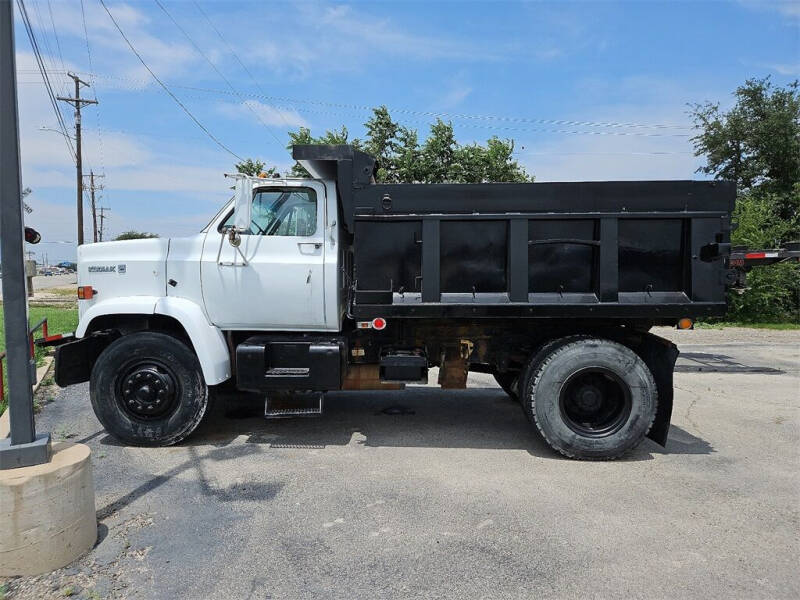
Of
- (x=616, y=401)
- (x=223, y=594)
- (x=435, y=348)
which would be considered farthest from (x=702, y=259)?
(x=223, y=594)

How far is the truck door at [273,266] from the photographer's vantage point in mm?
5180

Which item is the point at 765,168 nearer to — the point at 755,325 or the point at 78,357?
the point at 755,325

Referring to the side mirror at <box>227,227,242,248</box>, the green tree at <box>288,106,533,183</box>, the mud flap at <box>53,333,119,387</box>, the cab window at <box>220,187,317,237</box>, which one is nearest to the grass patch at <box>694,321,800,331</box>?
the green tree at <box>288,106,533,183</box>

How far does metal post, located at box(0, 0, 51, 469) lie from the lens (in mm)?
3105

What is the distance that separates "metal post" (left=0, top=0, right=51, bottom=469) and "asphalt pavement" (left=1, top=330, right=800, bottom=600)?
28.2 inches

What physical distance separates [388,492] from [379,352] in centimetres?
159

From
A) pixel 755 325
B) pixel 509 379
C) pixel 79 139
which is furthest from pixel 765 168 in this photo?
pixel 79 139

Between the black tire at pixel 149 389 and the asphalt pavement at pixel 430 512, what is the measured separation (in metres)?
0.22

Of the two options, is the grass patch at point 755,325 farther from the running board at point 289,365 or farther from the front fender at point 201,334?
the front fender at point 201,334

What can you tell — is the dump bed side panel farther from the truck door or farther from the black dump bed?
the truck door

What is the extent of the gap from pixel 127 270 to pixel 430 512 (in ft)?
11.9

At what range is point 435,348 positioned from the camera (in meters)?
5.55

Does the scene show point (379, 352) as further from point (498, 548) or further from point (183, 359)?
point (498, 548)

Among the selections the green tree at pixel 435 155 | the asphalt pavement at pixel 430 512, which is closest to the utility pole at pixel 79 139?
the green tree at pixel 435 155
